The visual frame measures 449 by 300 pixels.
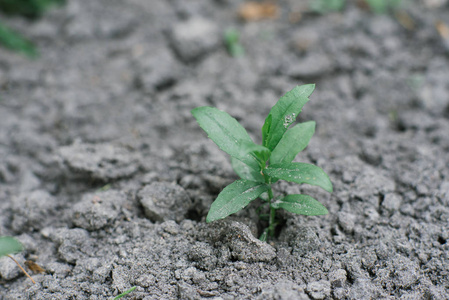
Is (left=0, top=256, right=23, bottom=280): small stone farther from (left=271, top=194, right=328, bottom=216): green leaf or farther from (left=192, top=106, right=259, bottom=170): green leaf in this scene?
(left=271, top=194, right=328, bottom=216): green leaf

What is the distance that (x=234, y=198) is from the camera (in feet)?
5.89

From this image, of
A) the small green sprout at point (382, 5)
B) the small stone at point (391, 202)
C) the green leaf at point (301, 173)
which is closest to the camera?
the green leaf at point (301, 173)

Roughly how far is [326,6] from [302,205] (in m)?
2.48

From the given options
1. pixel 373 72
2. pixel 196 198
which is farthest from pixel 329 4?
pixel 196 198

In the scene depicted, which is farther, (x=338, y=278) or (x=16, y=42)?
(x=16, y=42)

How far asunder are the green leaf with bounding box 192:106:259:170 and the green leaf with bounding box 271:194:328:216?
0.29 m

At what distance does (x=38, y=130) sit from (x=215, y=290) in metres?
1.88

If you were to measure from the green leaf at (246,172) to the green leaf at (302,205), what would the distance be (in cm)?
16

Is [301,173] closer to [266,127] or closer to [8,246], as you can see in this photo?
[266,127]

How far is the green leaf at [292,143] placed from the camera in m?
1.83

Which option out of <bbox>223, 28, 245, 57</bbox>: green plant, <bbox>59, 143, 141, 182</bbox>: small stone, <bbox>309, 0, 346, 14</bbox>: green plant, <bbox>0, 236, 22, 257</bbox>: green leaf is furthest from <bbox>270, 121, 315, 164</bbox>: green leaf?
<bbox>309, 0, 346, 14</bbox>: green plant

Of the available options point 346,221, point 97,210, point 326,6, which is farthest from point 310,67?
point 97,210

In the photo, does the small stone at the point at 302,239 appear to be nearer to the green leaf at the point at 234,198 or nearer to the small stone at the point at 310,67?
the green leaf at the point at 234,198

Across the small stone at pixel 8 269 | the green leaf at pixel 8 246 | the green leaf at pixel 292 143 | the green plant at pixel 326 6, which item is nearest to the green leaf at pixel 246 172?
the green leaf at pixel 292 143
